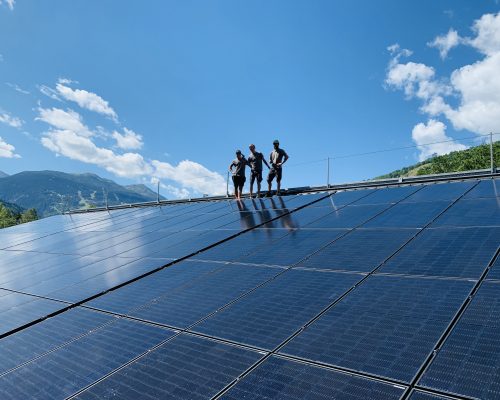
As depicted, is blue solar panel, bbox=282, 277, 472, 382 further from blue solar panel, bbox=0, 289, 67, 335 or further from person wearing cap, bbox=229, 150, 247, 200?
person wearing cap, bbox=229, 150, 247, 200

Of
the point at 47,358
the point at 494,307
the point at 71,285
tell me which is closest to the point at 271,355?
the point at 494,307

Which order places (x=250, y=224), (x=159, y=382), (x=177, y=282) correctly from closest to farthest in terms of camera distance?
1. (x=159, y=382)
2. (x=177, y=282)
3. (x=250, y=224)

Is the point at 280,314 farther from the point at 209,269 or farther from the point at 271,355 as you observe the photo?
the point at 209,269

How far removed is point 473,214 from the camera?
7.00 m

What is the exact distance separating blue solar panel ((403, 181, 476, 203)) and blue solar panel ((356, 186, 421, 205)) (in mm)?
296

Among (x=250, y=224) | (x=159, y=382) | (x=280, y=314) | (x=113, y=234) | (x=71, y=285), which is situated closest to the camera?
(x=159, y=382)

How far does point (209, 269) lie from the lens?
670cm

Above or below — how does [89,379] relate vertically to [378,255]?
below

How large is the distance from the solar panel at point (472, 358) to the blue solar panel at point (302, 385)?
1.17 ft

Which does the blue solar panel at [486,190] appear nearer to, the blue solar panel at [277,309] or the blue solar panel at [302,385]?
the blue solar panel at [277,309]

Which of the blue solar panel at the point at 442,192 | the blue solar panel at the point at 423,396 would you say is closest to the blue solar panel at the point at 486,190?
the blue solar panel at the point at 442,192

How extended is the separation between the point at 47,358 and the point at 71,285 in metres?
3.15

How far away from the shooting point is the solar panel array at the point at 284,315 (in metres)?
3.08

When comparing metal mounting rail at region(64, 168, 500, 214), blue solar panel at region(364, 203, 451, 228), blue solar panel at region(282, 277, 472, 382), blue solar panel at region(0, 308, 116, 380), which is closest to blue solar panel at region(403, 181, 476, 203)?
→ blue solar panel at region(364, 203, 451, 228)
